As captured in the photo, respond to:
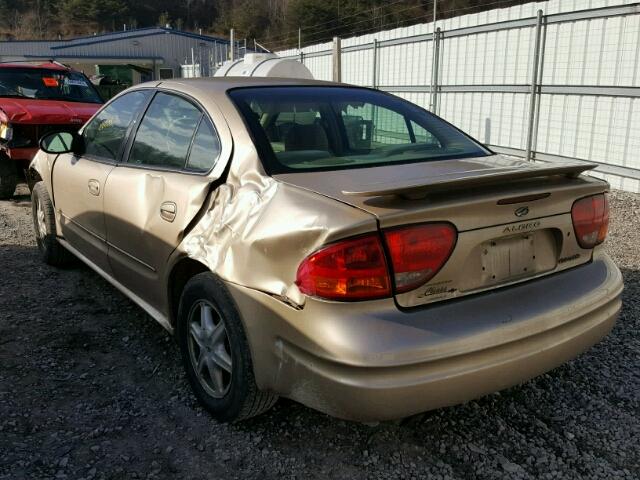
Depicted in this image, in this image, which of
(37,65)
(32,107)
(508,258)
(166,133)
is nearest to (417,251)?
(508,258)

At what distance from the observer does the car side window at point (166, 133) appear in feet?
10.2

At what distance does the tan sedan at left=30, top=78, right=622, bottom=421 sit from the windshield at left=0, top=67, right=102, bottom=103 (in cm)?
600

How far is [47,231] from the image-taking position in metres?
4.89

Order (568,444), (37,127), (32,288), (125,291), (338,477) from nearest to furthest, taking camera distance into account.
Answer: (338,477), (568,444), (125,291), (32,288), (37,127)

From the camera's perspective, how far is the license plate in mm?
2324

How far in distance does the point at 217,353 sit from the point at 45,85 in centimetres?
750

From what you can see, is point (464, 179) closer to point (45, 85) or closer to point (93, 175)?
point (93, 175)

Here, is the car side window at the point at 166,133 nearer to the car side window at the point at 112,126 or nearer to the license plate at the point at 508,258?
the car side window at the point at 112,126

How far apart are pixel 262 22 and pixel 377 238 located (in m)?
68.7

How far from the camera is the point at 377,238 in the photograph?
2115 mm

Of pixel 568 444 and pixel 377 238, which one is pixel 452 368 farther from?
pixel 568 444

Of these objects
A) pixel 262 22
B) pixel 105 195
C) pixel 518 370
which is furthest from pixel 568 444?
pixel 262 22

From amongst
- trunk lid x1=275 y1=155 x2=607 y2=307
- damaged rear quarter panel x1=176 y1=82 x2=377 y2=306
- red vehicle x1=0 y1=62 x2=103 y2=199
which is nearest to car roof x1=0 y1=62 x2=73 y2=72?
red vehicle x1=0 y1=62 x2=103 y2=199

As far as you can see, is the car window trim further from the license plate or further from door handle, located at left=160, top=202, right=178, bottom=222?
the license plate
